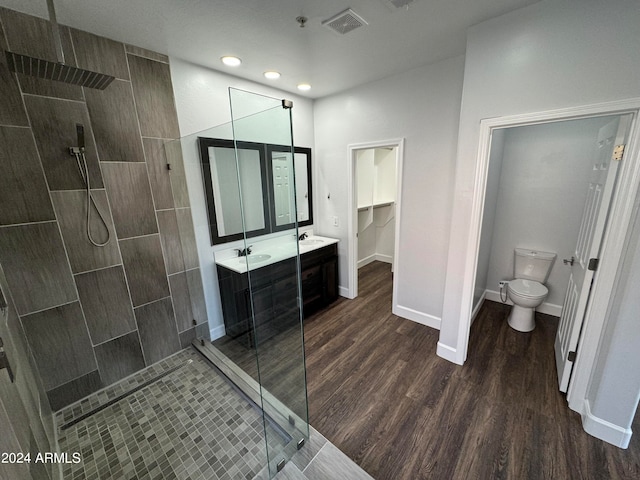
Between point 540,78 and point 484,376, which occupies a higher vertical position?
point 540,78

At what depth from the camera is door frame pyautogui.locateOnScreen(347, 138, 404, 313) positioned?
105 inches

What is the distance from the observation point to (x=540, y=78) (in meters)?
1.54

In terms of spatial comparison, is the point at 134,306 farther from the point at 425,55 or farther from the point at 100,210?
the point at 425,55

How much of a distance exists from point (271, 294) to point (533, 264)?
299 centimetres

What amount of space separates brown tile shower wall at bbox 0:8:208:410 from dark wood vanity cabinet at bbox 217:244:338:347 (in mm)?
450

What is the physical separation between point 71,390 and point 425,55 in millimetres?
3888

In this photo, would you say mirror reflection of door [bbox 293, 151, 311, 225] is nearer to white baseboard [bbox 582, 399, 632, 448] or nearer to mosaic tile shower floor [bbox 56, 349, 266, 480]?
mosaic tile shower floor [bbox 56, 349, 266, 480]

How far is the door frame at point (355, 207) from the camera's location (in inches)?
105

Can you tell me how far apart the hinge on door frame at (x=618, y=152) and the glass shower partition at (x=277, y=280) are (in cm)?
192

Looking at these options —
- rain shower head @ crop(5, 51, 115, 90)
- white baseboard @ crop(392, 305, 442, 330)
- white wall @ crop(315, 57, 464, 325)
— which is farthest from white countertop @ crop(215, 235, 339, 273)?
white baseboard @ crop(392, 305, 442, 330)

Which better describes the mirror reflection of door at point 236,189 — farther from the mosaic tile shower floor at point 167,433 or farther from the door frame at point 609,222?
the door frame at point 609,222

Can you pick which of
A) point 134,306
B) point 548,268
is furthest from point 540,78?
point 134,306

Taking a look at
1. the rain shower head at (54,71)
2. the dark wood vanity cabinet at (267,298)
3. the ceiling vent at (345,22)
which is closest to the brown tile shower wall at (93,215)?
the rain shower head at (54,71)

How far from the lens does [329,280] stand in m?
3.31
